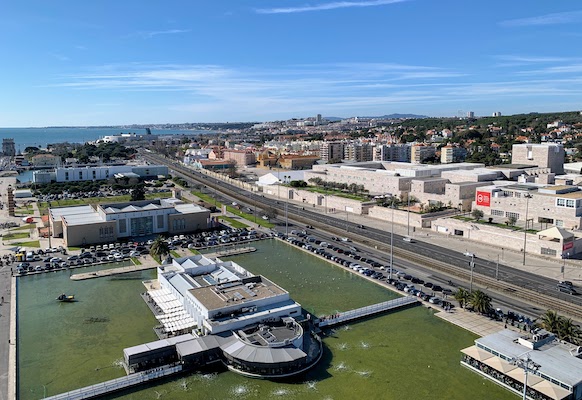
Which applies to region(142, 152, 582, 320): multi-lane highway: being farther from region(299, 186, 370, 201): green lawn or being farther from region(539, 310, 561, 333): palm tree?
region(299, 186, 370, 201): green lawn

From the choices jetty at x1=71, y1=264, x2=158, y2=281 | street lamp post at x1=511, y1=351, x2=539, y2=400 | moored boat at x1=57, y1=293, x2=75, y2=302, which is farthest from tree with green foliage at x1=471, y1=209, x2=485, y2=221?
moored boat at x1=57, y1=293, x2=75, y2=302

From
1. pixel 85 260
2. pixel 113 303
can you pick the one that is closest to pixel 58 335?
pixel 113 303

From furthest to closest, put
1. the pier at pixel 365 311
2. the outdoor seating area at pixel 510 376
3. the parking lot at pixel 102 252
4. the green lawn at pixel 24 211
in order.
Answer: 1. the green lawn at pixel 24 211
2. the parking lot at pixel 102 252
3. the pier at pixel 365 311
4. the outdoor seating area at pixel 510 376

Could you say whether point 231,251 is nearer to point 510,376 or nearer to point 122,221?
point 122,221

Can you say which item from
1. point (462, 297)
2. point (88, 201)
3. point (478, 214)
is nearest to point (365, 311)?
point (462, 297)

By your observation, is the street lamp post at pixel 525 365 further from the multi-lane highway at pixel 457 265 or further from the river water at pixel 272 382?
the multi-lane highway at pixel 457 265

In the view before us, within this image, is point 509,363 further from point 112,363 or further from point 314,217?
point 314,217

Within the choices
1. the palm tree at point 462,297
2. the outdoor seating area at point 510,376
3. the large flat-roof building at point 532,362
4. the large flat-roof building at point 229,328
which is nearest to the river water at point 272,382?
the outdoor seating area at point 510,376
